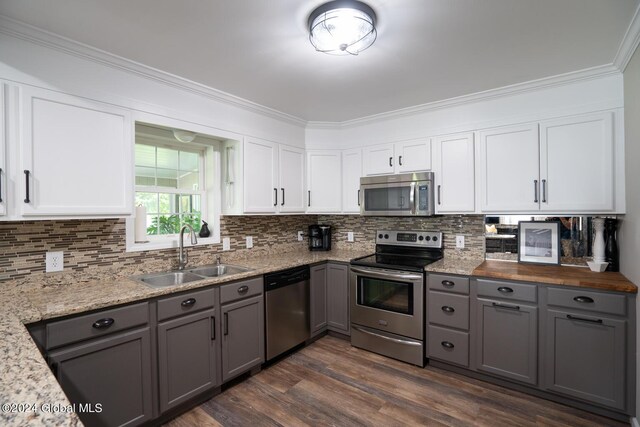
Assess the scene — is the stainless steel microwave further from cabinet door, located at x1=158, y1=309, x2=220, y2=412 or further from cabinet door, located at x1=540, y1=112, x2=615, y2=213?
cabinet door, located at x1=158, y1=309, x2=220, y2=412

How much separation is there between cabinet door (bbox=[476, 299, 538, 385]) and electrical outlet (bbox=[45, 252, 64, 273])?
3.05 meters

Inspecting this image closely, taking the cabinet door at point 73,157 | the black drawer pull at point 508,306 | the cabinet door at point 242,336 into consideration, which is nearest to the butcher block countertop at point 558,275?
the black drawer pull at point 508,306

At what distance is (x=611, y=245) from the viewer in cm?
237

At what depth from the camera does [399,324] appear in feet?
9.23

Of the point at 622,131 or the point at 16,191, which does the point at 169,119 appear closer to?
the point at 16,191

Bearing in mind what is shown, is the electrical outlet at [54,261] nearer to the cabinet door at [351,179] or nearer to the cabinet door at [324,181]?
the cabinet door at [324,181]

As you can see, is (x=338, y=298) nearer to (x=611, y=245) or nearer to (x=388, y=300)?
(x=388, y=300)

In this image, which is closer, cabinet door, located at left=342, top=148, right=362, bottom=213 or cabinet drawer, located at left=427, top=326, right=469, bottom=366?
cabinet drawer, located at left=427, top=326, right=469, bottom=366

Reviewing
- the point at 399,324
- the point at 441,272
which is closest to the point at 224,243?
the point at 399,324

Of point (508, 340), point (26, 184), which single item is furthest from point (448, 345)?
point (26, 184)

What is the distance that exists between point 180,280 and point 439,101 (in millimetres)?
2831

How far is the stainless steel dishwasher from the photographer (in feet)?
8.79

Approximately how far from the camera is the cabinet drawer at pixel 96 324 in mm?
1560

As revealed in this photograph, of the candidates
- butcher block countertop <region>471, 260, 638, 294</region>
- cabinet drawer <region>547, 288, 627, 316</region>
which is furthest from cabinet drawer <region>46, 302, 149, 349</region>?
cabinet drawer <region>547, 288, 627, 316</region>
